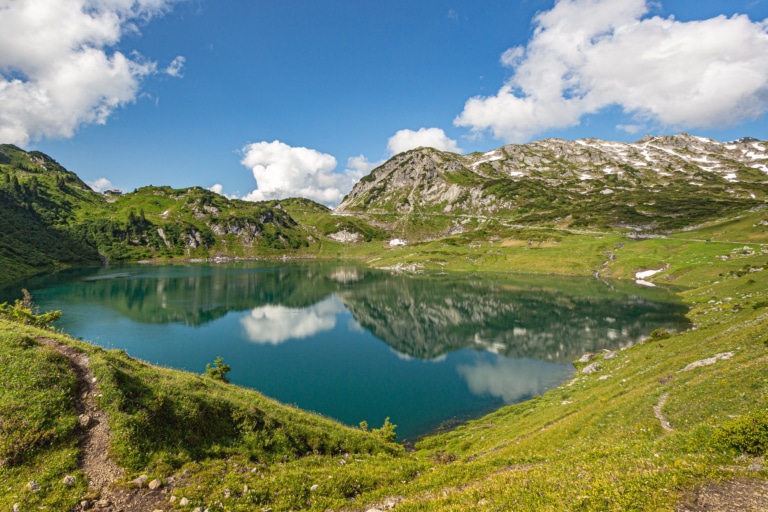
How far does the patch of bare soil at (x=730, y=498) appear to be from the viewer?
844 cm

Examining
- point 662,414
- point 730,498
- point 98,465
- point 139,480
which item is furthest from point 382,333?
point 730,498

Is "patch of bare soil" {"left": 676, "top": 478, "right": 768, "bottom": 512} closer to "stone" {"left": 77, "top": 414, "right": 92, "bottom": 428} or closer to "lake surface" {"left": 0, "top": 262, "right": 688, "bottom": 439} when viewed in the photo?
"stone" {"left": 77, "top": 414, "right": 92, "bottom": 428}

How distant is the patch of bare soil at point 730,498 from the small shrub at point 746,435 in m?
2.36

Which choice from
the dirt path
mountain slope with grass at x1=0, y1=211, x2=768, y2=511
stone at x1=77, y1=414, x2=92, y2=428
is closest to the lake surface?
mountain slope with grass at x1=0, y1=211, x2=768, y2=511

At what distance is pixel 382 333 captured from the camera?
8612cm

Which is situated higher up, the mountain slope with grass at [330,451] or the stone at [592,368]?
the mountain slope with grass at [330,451]

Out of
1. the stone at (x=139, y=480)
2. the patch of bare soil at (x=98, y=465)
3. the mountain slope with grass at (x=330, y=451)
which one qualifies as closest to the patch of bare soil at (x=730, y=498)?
the mountain slope with grass at (x=330, y=451)

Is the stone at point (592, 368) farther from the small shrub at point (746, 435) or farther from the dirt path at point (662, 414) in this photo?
the small shrub at point (746, 435)

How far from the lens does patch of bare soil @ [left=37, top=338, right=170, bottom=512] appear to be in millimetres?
11500

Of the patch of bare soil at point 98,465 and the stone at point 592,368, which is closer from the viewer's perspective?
the patch of bare soil at point 98,465

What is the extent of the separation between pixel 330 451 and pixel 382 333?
6670 cm

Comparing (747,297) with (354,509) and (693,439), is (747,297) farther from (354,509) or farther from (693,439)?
(354,509)

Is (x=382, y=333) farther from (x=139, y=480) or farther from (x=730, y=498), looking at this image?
(x=730, y=498)

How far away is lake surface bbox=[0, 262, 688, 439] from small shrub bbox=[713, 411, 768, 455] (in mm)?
30406
